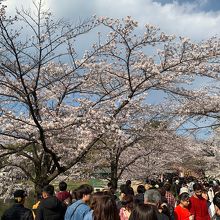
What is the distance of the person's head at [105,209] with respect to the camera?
316cm

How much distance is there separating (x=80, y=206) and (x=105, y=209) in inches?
46.3

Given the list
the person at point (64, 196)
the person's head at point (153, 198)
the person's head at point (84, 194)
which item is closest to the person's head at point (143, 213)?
the person's head at point (153, 198)

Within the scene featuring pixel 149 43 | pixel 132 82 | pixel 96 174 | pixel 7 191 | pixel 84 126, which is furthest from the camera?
pixel 96 174

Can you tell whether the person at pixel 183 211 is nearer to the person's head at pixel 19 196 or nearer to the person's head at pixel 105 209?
the person's head at pixel 19 196

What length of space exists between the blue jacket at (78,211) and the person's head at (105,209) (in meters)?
1.03

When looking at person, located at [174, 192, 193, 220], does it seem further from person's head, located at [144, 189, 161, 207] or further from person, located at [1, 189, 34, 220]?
person, located at [1, 189, 34, 220]

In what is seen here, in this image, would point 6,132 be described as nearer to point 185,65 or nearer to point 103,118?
point 103,118

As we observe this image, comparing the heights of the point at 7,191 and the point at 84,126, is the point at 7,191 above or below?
below

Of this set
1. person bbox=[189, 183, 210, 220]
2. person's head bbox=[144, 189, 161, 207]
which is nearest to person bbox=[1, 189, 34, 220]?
person's head bbox=[144, 189, 161, 207]

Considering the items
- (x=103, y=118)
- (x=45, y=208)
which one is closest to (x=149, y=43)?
(x=103, y=118)

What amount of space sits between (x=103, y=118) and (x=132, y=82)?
1.93 metres

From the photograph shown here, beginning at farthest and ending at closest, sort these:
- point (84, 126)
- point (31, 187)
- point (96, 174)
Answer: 1. point (96, 174)
2. point (31, 187)
3. point (84, 126)

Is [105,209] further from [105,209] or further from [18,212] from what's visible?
[18,212]

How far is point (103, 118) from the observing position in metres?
8.21
